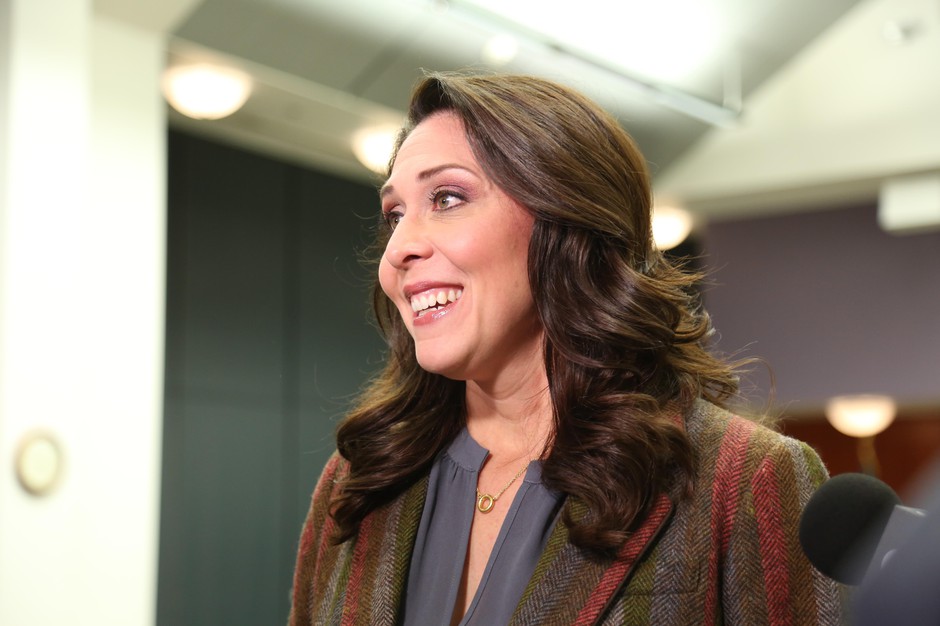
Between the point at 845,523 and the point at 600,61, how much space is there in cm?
491

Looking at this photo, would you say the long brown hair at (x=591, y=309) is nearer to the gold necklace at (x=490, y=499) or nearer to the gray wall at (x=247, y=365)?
the gold necklace at (x=490, y=499)

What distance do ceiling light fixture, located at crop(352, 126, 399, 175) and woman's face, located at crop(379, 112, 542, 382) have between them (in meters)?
4.28

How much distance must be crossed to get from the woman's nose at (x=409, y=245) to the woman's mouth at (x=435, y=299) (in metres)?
0.05

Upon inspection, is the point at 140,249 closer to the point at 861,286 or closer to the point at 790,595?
the point at 790,595

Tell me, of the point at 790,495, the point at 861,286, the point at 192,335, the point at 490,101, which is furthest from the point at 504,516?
the point at 861,286

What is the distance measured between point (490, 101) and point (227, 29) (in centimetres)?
342

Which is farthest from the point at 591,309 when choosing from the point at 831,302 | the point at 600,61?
the point at 831,302

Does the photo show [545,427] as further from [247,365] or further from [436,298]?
[247,365]

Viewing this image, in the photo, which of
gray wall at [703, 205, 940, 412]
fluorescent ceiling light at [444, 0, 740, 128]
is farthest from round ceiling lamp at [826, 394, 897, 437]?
fluorescent ceiling light at [444, 0, 740, 128]

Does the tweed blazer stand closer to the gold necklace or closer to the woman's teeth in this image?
the gold necklace

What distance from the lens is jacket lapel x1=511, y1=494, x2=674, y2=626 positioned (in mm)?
1415

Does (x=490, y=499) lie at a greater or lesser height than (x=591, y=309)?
lesser

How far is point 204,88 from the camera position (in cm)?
509

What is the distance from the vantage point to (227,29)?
480 cm
